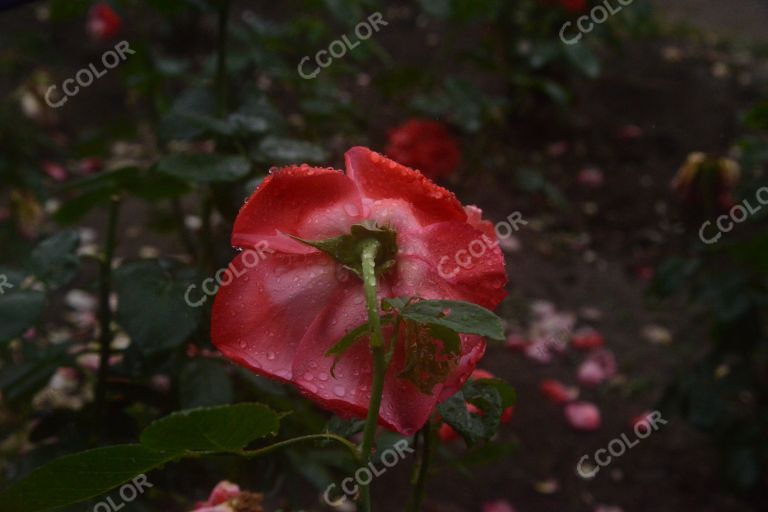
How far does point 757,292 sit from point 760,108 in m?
0.71

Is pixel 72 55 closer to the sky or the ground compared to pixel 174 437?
closer to the sky

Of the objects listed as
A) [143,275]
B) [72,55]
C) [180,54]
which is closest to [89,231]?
[180,54]

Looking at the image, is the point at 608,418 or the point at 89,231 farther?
the point at 89,231

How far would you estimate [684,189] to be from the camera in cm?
132

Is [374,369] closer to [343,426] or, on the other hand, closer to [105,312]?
[343,426]

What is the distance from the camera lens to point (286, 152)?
Answer: 2.15 ft

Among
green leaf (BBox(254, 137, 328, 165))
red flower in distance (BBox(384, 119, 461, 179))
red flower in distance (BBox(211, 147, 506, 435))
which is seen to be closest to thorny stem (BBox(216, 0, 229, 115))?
green leaf (BBox(254, 137, 328, 165))

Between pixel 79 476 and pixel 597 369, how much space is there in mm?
1671

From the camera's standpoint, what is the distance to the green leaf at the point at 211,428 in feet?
1.01

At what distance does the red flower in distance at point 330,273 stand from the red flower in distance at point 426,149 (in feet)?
3.98

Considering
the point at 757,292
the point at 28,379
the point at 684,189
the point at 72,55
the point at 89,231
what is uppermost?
the point at 72,55

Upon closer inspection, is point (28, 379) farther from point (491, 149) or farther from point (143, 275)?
point (491, 149)

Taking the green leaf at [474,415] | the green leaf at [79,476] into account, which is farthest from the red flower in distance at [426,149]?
the green leaf at [79,476]

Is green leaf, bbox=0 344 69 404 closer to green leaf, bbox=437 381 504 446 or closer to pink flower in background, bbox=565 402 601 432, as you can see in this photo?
green leaf, bbox=437 381 504 446
